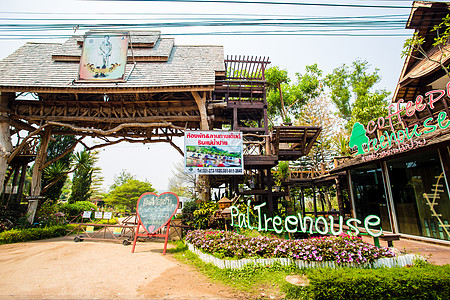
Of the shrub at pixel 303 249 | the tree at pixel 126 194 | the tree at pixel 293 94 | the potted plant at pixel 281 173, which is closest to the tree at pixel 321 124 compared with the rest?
the tree at pixel 293 94

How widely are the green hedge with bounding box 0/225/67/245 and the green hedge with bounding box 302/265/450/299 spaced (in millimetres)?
12940

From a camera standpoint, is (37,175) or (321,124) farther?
(321,124)

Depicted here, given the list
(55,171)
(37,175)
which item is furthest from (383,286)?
(55,171)

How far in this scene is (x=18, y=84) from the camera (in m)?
11.5

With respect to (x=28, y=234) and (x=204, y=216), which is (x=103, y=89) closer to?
(x=28, y=234)

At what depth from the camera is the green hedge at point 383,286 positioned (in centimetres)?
394

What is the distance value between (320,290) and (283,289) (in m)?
0.91

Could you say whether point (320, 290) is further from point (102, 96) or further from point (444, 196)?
point (102, 96)

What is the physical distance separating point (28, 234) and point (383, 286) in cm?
1437

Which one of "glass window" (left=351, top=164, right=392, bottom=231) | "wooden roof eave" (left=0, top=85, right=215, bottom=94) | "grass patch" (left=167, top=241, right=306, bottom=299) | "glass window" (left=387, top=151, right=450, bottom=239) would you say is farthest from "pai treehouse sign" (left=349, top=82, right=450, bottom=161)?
"wooden roof eave" (left=0, top=85, right=215, bottom=94)

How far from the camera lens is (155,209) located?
9148 millimetres

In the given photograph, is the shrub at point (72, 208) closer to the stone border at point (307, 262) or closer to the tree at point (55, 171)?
the tree at point (55, 171)

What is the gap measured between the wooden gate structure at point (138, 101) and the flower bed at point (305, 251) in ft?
Result: 13.9

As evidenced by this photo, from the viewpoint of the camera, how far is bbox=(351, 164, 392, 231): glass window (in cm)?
1016
